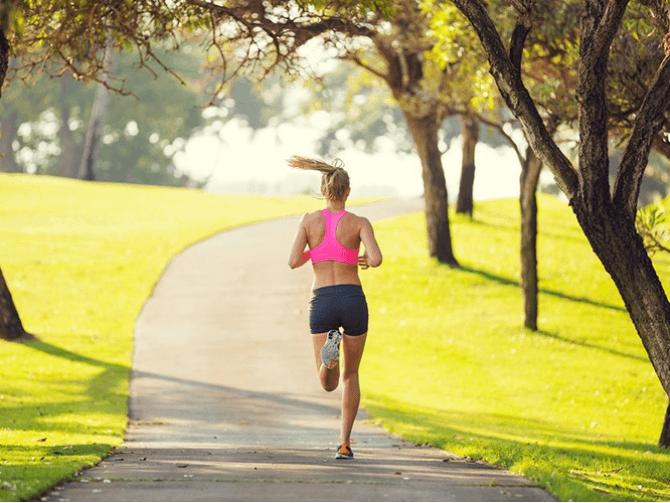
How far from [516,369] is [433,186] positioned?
9.28 meters

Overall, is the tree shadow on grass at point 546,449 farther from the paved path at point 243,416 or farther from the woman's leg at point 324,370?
the woman's leg at point 324,370

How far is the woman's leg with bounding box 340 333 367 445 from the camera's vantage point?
8172mm

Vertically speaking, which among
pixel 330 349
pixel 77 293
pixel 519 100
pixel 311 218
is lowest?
pixel 77 293

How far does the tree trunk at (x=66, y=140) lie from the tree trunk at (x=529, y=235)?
4948 cm

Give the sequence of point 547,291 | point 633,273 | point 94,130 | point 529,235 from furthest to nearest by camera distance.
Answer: point 94,130 < point 547,291 < point 529,235 < point 633,273

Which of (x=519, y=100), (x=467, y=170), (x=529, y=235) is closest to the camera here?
(x=519, y=100)

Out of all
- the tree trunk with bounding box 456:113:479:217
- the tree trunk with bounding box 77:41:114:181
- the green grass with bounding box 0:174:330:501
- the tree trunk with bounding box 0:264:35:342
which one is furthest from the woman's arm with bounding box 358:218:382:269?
the tree trunk with bounding box 77:41:114:181

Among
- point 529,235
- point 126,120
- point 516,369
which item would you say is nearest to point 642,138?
point 516,369

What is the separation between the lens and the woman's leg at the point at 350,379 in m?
8.17

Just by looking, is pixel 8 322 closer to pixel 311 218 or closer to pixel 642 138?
pixel 311 218

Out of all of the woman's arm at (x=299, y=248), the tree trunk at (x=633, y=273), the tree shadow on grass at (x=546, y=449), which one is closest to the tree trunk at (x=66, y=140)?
the tree shadow on grass at (x=546, y=449)

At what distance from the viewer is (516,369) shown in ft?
64.0

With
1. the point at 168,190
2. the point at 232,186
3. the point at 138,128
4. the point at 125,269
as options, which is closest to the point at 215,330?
the point at 125,269

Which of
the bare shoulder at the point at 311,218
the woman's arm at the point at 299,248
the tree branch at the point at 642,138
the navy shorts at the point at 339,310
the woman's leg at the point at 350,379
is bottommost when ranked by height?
the woman's leg at the point at 350,379
